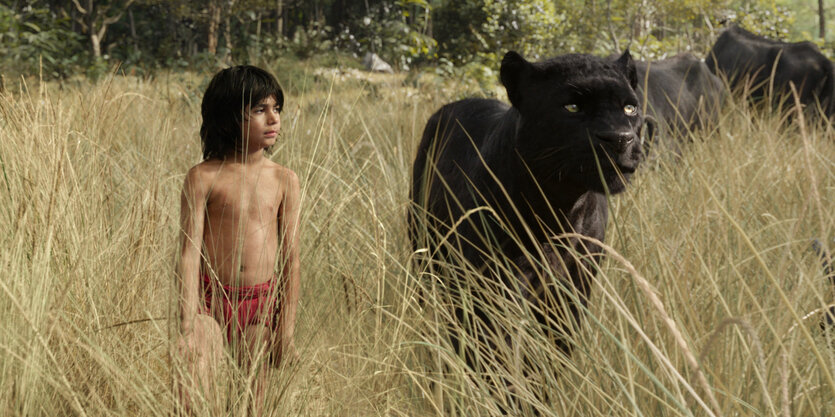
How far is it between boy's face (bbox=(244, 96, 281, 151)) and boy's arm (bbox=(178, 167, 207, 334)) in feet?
0.58

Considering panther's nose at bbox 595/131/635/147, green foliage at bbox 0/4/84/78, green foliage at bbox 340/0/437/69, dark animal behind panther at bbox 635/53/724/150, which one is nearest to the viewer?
panther's nose at bbox 595/131/635/147

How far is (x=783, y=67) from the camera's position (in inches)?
296

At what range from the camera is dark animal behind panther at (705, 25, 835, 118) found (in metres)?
7.27

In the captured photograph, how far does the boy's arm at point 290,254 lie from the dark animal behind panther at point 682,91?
10.8 ft

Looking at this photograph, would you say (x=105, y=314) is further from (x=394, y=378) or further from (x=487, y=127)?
(x=487, y=127)

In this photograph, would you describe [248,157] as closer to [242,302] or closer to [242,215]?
[242,215]

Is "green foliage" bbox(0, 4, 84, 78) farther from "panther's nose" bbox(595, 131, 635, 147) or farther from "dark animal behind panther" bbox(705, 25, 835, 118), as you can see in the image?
"panther's nose" bbox(595, 131, 635, 147)

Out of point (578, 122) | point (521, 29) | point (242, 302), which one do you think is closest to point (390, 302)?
point (242, 302)

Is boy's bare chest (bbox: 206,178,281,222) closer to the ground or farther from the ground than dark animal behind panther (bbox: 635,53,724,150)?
farther from the ground

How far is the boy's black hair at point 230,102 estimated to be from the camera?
84.0 inches

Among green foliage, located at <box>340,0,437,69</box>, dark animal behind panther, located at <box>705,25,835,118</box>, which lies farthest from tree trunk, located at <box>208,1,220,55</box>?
dark animal behind panther, located at <box>705,25,835,118</box>

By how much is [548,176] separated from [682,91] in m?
3.96

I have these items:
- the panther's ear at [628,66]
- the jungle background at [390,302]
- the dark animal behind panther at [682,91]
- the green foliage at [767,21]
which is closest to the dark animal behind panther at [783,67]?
the dark animal behind panther at [682,91]

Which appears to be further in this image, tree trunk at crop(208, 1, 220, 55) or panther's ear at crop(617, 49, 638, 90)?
tree trunk at crop(208, 1, 220, 55)
